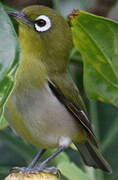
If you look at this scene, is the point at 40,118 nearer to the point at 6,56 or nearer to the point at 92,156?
the point at 92,156

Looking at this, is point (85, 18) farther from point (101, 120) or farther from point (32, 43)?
point (101, 120)

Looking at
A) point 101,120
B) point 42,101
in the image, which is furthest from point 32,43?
point 101,120

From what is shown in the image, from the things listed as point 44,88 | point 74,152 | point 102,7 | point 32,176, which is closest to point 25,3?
point 102,7

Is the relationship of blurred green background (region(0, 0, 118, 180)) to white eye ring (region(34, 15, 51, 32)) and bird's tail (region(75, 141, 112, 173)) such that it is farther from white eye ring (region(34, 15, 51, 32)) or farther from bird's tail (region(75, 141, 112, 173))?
white eye ring (region(34, 15, 51, 32))

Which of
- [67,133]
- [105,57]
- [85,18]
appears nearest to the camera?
[85,18]

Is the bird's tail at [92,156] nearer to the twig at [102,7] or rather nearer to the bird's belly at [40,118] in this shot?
the bird's belly at [40,118]

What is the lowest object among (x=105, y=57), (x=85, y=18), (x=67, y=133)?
(x=67, y=133)
